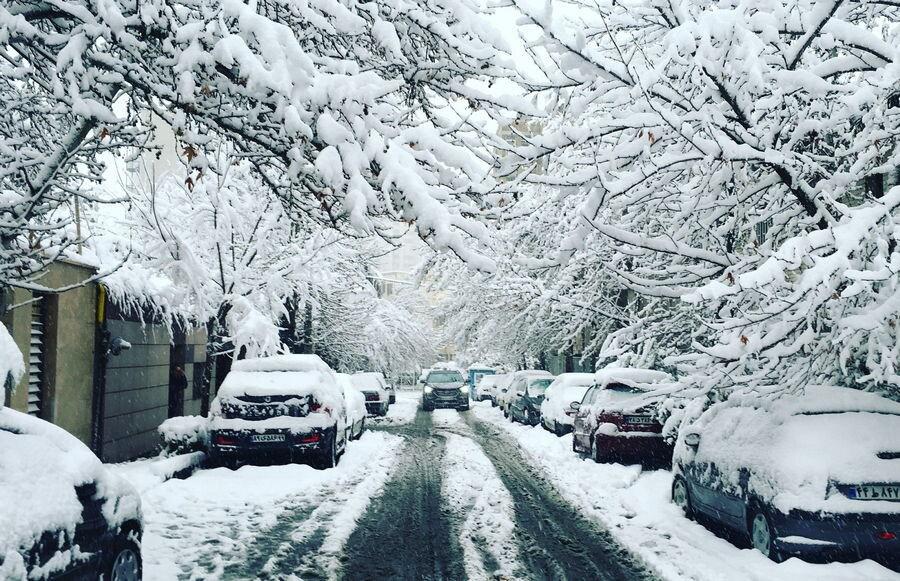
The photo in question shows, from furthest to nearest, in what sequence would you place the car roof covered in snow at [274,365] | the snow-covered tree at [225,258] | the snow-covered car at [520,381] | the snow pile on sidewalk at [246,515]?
the snow-covered car at [520,381], the snow-covered tree at [225,258], the car roof covered in snow at [274,365], the snow pile on sidewalk at [246,515]

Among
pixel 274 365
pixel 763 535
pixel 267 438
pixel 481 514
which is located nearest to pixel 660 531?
pixel 763 535

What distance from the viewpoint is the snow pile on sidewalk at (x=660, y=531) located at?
6.07m

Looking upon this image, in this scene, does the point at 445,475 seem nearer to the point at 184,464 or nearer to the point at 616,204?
the point at 184,464

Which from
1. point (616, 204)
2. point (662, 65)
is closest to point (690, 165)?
point (616, 204)

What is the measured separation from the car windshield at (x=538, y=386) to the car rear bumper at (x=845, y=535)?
58.6 ft

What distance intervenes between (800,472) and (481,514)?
165 inches

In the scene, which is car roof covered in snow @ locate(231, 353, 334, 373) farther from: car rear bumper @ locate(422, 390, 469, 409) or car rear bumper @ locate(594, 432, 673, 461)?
car rear bumper @ locate(422, 390, 469, 409)

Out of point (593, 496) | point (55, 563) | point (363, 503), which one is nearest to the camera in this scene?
point (55, 563)

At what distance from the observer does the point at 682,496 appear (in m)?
9.14

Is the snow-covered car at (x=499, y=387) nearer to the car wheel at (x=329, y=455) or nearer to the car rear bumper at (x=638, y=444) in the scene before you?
the car rear bumper at (x=638, y=444)

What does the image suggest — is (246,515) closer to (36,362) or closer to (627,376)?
(36,362)

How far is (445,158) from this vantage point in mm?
4867

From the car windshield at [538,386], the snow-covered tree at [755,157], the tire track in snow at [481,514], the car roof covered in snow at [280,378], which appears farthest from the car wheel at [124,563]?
the car windshield at [538,386]

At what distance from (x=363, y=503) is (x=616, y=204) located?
16.8ft
